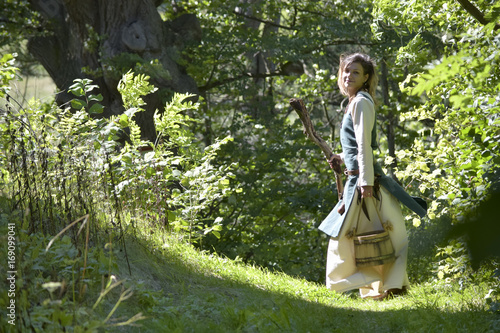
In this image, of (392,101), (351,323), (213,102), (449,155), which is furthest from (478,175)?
(213,102)

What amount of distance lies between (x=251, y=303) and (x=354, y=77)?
240 centimetres

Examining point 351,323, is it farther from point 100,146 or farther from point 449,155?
point 100,146

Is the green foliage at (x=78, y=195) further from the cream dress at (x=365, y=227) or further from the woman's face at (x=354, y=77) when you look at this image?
the woman's face at (x=354, y=77)

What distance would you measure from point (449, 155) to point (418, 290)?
1.19m

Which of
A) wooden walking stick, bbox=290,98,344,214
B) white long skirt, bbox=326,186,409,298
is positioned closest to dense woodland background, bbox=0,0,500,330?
white long skirt, bbox=326,186,409,298

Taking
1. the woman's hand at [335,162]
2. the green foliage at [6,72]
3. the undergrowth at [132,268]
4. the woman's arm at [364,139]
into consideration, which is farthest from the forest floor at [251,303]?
the green foliage at [6,72]

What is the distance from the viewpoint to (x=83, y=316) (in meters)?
2.93

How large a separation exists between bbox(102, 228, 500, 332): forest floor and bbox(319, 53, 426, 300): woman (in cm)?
19

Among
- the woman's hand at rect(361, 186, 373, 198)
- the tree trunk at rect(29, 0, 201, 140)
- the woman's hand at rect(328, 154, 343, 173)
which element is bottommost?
the woman's hand at rect(361, 186, 373, 198)

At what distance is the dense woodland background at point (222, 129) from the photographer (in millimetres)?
3660

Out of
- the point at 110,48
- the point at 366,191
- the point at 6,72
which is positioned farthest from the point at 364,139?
the point at 110,48

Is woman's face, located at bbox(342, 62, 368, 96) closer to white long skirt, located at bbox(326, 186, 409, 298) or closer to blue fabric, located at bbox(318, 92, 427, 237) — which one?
blue fabric, located at bbox(318, 92, 427, 237)

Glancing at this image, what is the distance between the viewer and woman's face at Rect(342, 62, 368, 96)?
17.3 feet

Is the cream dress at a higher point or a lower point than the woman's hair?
lower
